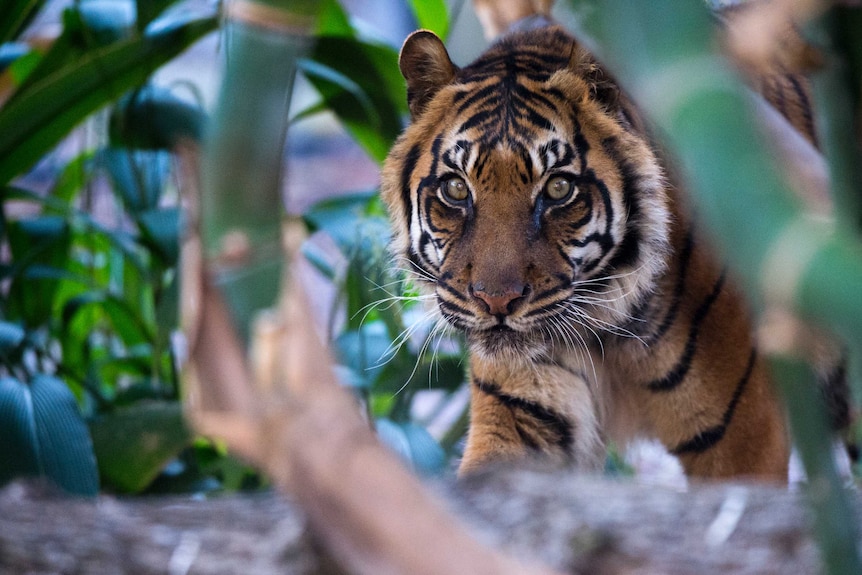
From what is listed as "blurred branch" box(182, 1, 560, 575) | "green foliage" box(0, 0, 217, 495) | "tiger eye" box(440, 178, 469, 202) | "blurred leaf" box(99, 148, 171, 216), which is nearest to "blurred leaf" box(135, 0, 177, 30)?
"green foliage" box(0, 0, 217, 495)

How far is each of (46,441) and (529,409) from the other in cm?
84

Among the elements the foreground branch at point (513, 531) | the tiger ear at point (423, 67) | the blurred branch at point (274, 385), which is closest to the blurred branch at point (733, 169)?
the blurred branch at point (274, 385)

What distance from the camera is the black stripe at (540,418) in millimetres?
1461

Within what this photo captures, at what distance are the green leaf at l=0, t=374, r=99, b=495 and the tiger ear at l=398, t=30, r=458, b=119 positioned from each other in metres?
0.81

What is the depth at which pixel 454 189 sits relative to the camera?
1.31 metres

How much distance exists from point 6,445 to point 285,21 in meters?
1.34

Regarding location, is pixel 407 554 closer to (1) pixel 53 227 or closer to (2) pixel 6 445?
(2) pixel 6 445

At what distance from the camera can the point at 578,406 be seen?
148 cm

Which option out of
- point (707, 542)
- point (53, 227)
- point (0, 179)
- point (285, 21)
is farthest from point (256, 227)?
point (53, 227)

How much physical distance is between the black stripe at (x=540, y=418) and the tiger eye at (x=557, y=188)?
1.17ft

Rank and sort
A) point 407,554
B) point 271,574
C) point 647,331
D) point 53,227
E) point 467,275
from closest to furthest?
point 407,554
point 271,574
point 467,275
point 647,331
point 53,227

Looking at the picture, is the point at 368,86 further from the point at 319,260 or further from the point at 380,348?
the point at 380,348

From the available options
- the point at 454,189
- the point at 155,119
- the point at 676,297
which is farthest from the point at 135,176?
the point at 676,297

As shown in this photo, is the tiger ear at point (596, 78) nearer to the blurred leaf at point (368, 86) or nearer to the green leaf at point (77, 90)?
the blurred leaf at point (368, 86)
